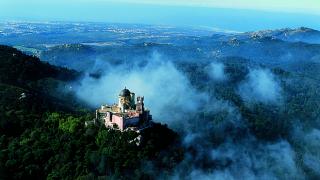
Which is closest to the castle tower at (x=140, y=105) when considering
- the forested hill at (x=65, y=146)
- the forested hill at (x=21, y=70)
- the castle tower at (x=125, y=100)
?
the castle tower at (x=125, y=100)

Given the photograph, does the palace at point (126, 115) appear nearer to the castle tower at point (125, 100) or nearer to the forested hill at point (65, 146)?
the castle tower at point (125, 100)

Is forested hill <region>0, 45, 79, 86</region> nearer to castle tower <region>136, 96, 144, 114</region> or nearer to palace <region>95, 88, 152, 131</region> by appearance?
palace <region>95, 88, 152, 131</region>

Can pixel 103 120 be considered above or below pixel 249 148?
above

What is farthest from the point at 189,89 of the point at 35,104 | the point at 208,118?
the point at 35,104

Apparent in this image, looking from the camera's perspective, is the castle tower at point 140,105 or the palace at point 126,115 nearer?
the palace at point 126,115

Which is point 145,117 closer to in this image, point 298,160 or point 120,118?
point 120,118

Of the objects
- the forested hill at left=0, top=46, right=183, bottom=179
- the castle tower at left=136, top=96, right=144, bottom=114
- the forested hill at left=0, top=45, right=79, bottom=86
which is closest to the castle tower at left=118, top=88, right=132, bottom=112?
the castle tower at left=136, top=96, right=144, bottom=114
